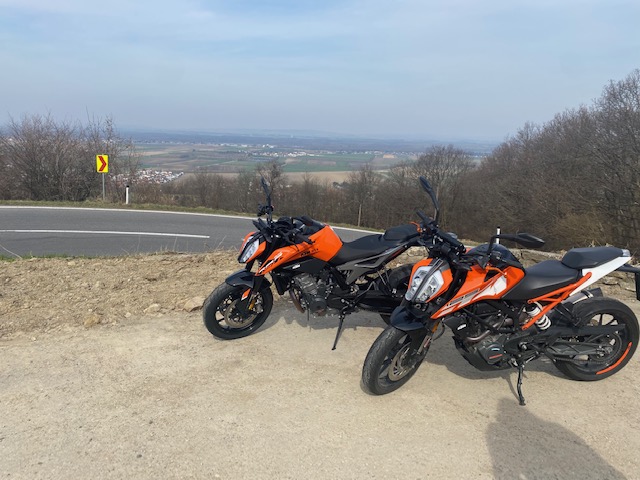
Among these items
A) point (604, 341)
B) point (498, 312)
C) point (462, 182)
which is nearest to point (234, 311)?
A: point (498, 312)

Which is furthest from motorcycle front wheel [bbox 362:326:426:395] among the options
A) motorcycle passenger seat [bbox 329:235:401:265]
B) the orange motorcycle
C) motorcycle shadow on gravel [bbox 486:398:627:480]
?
motorcycle passenger seat [bbox 329:235:401:265]

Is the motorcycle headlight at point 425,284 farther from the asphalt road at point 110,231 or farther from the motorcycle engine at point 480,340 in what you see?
the asphalt road at point 110,231

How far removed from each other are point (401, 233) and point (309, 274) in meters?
0.92

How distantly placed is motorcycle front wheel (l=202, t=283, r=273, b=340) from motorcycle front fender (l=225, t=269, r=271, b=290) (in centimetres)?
5

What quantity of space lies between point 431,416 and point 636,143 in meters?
24.4

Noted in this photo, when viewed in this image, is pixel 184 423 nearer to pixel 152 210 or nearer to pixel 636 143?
pixel 152 210

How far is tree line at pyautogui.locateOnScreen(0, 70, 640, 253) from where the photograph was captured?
1906cm

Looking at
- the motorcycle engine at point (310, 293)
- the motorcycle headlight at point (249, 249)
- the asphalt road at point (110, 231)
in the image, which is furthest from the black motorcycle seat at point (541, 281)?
the asphalt road at point (110, 231)

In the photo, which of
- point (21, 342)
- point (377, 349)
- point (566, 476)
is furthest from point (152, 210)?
point (566, 476)

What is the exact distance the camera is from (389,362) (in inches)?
121

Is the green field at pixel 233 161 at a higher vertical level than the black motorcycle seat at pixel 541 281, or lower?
higher

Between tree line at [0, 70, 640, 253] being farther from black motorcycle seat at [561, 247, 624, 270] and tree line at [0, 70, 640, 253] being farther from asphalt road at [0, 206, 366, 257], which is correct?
asphalt road at [0, 206, 366, 257]

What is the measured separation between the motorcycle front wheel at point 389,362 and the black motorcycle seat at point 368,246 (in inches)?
36.4

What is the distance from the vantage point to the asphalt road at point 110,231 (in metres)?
9.16
